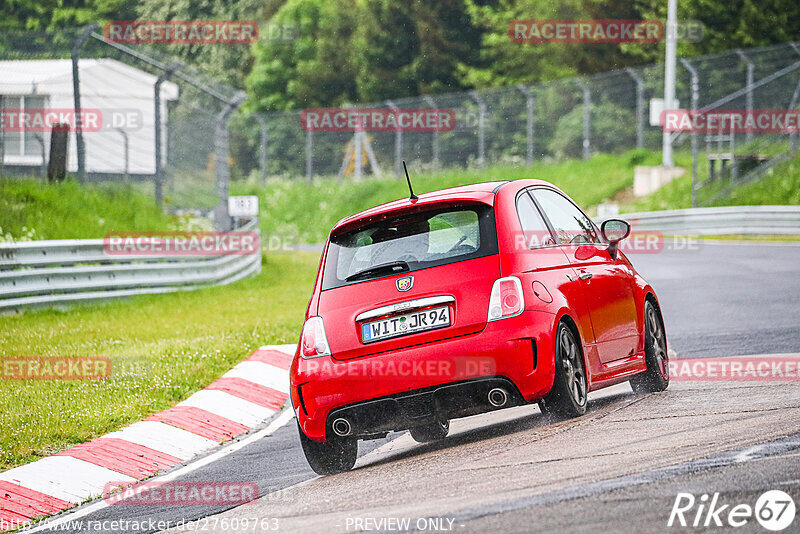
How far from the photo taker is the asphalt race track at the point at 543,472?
5.51 meters

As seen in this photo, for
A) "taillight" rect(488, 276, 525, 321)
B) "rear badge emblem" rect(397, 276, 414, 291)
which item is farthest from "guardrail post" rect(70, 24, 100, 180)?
"taillight" rect(488, 276, 525, 321)

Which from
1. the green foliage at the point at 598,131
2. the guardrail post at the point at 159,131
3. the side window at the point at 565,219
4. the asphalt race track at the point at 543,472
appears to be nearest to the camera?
the asphalt race track at the point at 543,472

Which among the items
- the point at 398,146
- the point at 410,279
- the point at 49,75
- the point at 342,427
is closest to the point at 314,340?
the point at 342,427

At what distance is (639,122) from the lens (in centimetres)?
3878

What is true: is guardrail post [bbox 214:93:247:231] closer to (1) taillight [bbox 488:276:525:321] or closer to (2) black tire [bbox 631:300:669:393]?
(2) black tire [bbox 631:300:669:393]

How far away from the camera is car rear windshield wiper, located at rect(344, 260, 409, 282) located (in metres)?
7.48

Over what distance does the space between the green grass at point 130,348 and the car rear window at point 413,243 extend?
2.63 metres

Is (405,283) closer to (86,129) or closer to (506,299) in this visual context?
(506,299)

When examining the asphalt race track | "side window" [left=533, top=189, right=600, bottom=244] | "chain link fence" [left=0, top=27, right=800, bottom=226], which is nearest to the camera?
the asphalt race track

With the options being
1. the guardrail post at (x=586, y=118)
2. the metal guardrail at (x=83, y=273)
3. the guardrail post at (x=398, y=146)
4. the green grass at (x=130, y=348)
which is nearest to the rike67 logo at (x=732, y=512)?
the green grass at (x=130, y=348)

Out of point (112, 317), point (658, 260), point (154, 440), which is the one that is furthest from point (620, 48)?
point (154, 440)

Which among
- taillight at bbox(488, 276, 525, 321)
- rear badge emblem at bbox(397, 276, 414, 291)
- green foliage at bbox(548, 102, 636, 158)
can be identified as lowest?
taillight at bbox(488, 276, 525, 321)

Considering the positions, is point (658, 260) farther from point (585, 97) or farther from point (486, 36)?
point (486, 36)

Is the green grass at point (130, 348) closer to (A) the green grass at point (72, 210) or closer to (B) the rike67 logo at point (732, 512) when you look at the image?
(A) the green grass at point (72, 210)
